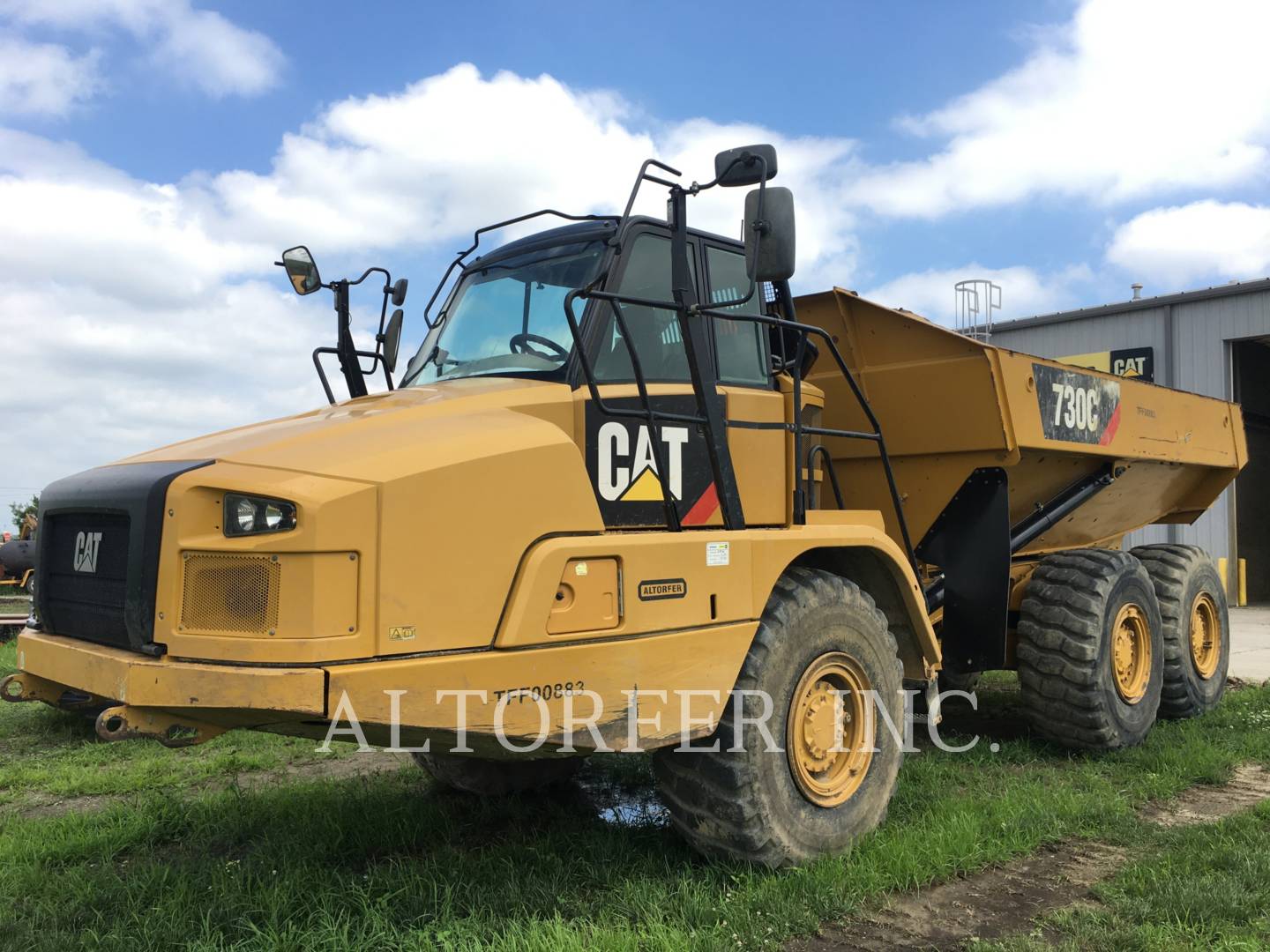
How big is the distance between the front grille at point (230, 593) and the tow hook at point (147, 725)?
282 mm

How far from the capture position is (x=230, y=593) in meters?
3.11

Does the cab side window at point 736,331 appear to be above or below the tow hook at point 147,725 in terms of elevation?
above

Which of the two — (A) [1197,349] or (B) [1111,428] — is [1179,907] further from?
(A) [1197,349]

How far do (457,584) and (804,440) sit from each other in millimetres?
2134

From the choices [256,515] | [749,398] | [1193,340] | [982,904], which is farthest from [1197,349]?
[256,515]

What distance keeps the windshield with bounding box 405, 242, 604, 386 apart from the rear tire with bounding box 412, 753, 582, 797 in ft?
6.39

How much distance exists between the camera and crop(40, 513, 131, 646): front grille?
3.42 m

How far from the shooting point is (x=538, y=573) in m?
3.34

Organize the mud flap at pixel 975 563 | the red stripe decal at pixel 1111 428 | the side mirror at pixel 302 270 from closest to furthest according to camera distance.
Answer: the side mirror at pixel 302 270, the mud flap at pixel 975 563, the red stripe decal at pixel 1111 428

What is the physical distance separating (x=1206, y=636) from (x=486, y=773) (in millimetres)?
5887

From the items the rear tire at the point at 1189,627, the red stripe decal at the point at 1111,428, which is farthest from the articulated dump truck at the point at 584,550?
the rear tire at the point at 1189,627

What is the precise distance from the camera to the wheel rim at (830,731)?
4184 millimetres

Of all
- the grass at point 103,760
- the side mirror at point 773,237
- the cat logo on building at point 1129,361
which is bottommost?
the grass at point 103,760

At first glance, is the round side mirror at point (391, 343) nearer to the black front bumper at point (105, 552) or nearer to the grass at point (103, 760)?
the black front bumper at point (105, 552)
